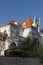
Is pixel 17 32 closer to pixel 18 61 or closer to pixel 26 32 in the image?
pixel 26 32

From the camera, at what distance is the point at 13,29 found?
59469 mm

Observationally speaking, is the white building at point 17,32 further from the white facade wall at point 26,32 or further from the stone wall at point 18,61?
the stone wall at point 18,61

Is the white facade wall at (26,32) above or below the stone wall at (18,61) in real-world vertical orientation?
above

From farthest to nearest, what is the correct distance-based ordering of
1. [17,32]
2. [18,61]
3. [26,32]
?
[26,32], [17,32], [18,61]

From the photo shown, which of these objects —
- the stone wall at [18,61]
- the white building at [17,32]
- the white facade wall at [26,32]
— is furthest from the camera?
the white facade wall at [26,32]

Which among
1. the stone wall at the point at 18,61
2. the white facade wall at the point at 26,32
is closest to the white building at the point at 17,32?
the white facade wall at the point at 26,32

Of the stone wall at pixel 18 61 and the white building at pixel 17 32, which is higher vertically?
the white building at pixel 17 32

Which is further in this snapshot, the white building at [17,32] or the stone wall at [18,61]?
the white building at [17,32]

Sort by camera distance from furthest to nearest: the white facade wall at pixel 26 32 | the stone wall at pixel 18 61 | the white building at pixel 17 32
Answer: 1. the white facade wall at pixel 26 32
2. the white building at pixel 17 32
3. the stone wall at pixel 18 61

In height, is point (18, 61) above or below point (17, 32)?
below

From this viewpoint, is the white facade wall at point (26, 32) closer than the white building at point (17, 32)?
No

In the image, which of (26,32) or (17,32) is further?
(26,32)

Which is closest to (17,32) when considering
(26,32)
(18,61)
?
(26,32)

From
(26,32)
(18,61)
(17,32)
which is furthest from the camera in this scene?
(26,32)
